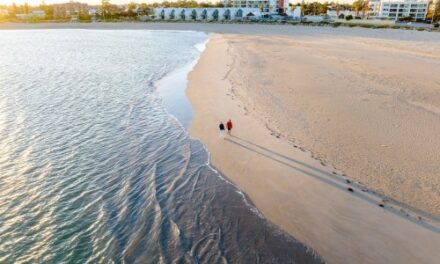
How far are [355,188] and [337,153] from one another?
2398 millimetres

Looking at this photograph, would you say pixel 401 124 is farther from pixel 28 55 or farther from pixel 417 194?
pixel 28 55

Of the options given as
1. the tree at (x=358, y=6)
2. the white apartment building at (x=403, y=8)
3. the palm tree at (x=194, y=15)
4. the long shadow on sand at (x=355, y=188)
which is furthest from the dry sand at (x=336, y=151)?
the white apartment building at (x=403, y=8)

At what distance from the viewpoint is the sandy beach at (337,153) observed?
8117mm

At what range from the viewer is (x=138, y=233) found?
8602 millimetres

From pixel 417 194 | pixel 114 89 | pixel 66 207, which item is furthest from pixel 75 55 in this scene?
pixel 417 194

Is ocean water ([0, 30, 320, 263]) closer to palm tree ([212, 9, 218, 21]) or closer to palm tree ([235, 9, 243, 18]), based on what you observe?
palm tree ([235, 9, 243, 18])

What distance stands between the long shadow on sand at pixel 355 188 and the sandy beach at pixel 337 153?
3cm

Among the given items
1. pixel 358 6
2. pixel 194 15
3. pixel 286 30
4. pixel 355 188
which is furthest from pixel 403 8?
pixel 355 188

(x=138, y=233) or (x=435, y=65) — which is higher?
(x=435, y=65)

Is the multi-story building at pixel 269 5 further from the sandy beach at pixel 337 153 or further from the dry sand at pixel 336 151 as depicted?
the sandy beach at pixel 337 153

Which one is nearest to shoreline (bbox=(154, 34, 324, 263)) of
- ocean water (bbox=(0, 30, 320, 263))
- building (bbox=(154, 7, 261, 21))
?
ocean water (bbox=(0, 30, 320, 263))

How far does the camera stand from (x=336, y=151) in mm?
12172

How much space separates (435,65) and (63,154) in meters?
30.6

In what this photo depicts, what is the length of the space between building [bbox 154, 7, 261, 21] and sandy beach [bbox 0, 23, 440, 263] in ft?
322
